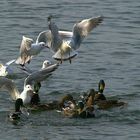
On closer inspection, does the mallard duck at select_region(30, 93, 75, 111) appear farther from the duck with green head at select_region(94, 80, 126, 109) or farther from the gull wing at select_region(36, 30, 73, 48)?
the gull wing at select_region(36, 30, 73, 48)

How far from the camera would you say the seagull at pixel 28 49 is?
25.4 meters

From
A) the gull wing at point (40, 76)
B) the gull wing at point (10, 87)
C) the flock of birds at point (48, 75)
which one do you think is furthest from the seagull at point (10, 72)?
the gull wing at point (40, 76)

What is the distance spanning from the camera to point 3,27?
3328 cm

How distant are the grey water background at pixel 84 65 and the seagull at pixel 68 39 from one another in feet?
2.35

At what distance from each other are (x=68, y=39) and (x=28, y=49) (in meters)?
1.34

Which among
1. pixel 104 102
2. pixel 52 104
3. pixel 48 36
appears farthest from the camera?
pixel 48 36

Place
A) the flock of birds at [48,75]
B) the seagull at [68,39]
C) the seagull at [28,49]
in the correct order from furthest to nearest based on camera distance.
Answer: the seagull at [68,39] < the seagull at [28,49] < the flock of birds at [48,75]

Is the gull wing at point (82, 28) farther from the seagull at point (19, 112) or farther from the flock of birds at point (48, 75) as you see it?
the seagull at point (19, 112)

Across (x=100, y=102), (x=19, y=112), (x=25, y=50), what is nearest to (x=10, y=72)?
(x=25, y=50)

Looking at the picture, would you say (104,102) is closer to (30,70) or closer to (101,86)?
(101,86)

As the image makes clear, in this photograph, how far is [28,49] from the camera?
2556 cm

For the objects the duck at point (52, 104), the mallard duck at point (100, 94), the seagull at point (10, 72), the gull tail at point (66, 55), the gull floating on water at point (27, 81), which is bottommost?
the duck at point (52, 104)

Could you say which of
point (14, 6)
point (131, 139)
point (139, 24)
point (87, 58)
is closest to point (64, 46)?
point (87, 58)

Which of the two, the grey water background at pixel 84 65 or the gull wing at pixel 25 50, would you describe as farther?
the gull wing at pixel 25 50
